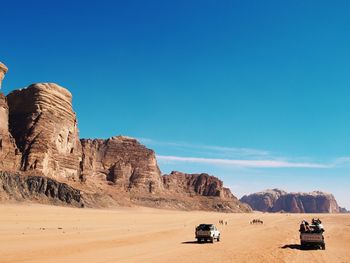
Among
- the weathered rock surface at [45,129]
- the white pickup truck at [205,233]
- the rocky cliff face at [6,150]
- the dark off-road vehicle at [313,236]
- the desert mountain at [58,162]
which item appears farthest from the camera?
the weathered rock surface at [45,129]

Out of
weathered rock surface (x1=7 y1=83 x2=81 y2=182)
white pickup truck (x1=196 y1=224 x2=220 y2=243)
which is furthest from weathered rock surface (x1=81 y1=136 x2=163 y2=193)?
white pickup truck (x1=196 y1=224 x2=220 y2=243)

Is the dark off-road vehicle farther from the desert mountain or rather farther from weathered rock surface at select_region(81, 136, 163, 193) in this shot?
weathered rock surface at select_region(81, 136, 163, 193)

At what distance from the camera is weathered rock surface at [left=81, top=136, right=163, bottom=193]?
6132 inches

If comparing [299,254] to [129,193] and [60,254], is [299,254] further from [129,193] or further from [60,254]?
[129,193]

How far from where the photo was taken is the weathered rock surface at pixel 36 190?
7759cm

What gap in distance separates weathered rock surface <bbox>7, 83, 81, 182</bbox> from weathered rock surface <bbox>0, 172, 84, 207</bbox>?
30.7 feet

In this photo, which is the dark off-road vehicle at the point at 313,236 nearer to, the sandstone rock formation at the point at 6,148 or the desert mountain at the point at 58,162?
the desert mountain at the point at 58,162

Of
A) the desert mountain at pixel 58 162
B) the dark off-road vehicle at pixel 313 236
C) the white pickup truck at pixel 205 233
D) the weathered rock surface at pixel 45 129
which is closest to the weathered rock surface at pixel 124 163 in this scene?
the desert mountain at pixel 58 162

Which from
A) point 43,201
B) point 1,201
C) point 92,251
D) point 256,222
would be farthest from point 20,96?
point 92,251

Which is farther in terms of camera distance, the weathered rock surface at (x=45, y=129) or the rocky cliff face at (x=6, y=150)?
the weathered rock surface at (x=45, y=129)

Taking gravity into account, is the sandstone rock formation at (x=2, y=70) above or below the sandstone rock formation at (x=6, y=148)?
above

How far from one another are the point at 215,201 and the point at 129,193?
177 feet

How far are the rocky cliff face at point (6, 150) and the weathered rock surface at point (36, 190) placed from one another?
7246 millimetres

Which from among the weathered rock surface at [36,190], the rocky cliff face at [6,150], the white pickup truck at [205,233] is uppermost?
the rocky cliff face at [6,150]
